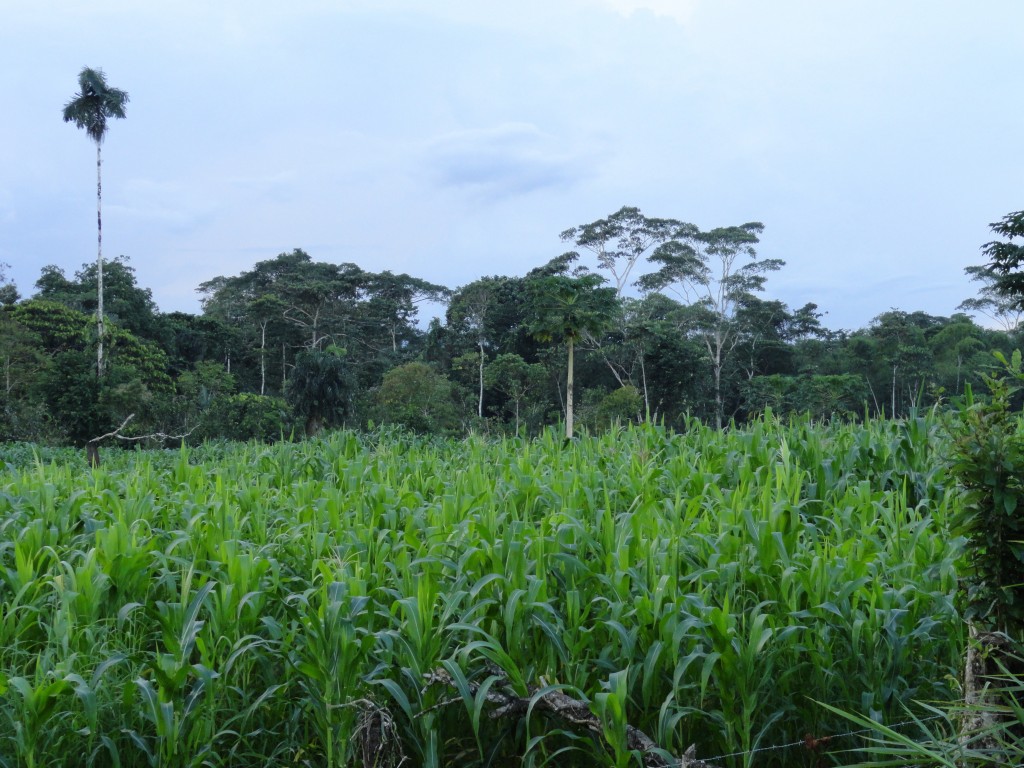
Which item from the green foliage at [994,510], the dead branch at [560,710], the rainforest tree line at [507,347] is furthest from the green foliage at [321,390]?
the green foliage at [994,510]

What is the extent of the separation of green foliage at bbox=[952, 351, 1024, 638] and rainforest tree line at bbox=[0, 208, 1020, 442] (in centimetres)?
2369

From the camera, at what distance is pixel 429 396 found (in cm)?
2772

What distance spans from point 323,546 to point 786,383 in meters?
30.4

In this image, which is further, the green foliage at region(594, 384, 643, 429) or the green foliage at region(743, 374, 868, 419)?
the green foliage at region(743, 374, 868, 419)

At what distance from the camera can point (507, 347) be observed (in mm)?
34000

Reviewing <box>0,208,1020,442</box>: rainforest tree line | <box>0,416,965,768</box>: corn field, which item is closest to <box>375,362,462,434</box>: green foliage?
<box>0,208,1020,442</box>: rainforest tree line

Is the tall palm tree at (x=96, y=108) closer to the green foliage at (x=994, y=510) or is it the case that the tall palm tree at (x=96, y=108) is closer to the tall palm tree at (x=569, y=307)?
the tall palm tree at (x=569, y=307)

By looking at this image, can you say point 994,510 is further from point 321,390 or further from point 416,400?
point 416,400

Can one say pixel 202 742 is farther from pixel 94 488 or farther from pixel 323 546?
pixel 94 488

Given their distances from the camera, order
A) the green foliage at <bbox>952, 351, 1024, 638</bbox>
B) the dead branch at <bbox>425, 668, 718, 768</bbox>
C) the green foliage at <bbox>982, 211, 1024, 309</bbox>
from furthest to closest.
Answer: the green foliage at <bbox>982, 211, 1024, 309</bbox> < the dead branch at <bbox>425, 668, 718, 768</bbox> < the green foliage at <bbox>952, 351, 1024, 638</bbox>

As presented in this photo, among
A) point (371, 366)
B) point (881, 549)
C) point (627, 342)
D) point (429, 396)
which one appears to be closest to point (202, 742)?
point (881, 549)

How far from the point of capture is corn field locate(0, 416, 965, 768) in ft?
6.89

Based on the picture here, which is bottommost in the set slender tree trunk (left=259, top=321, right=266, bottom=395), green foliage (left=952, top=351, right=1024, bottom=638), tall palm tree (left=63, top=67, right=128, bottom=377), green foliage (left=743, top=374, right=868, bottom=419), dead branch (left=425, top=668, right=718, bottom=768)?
dead branch (left=425, top=668, right=718, bottom=768)

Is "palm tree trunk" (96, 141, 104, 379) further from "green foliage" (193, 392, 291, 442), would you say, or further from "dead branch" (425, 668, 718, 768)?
"dead branch" (425, 668, 718, 768)
